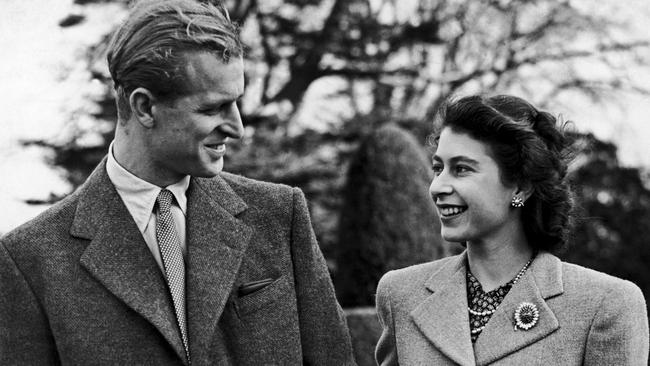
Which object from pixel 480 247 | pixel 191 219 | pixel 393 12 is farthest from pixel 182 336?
pixel 393 12

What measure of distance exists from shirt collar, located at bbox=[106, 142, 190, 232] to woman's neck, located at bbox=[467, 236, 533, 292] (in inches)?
45.8

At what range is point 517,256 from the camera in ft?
12.0

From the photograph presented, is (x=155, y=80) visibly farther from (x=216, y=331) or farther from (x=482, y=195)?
(x=482, y=195)

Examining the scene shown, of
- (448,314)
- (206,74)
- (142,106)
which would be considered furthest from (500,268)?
(142,106)

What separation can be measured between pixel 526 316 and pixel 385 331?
0.58 metres

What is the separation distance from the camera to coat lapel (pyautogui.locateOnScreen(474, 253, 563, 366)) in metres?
3.43

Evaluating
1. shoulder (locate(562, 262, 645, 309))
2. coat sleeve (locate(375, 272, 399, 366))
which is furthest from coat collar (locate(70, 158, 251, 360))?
shoulder (locate(562, 262, 645, 309))

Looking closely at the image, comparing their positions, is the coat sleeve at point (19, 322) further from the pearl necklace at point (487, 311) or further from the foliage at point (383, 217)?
the foliage at point (383, 217)

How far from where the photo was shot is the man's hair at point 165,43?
3.15m

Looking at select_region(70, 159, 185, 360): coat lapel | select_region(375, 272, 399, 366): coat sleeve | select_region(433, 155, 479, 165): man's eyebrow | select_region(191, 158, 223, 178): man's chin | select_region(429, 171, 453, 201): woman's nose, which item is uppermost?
select_region(433, 155, 479, 165): man's eyebrow

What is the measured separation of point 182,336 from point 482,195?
48.3 inches

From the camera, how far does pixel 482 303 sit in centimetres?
364

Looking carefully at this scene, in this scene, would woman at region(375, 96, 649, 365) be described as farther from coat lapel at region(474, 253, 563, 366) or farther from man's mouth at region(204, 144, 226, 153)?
man's mouth at region(204, 144, 226, 153)

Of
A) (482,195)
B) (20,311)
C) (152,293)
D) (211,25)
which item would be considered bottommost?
(20,311)
